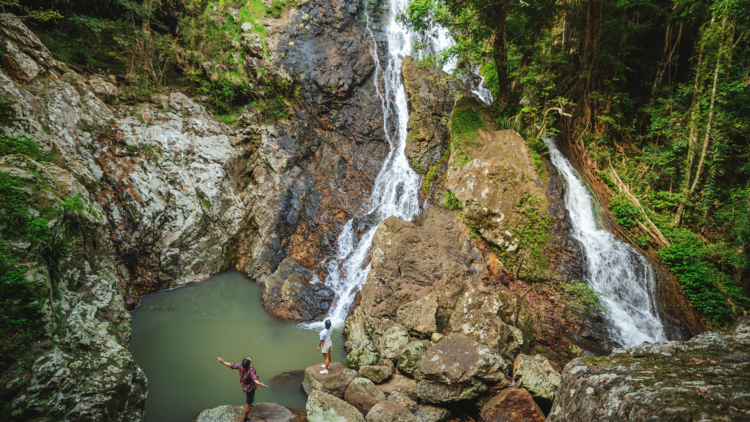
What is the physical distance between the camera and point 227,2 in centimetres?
1542

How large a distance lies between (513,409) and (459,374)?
3.13 ft

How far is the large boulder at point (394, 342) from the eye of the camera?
680 cm

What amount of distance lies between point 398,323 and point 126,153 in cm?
1085

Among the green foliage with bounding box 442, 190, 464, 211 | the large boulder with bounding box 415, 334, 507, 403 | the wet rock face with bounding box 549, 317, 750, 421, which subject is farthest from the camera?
the green foliage with bounding box 442, 190, 464, 211

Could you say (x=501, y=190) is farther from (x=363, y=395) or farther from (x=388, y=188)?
(x=363, y=395)

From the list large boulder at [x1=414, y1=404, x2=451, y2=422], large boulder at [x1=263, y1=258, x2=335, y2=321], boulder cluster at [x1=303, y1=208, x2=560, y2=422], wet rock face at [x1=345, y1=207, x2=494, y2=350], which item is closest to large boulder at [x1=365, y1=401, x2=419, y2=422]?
boulder cluster at [x1=303, y1=208, x2=560, y2=422]

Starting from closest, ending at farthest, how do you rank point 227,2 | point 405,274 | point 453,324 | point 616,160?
point 453,324 → point 405,274 → point 616,160 → point 227,2

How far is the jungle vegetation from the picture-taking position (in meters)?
7.78

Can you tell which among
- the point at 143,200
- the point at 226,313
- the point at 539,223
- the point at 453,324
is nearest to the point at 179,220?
the point at 143,200

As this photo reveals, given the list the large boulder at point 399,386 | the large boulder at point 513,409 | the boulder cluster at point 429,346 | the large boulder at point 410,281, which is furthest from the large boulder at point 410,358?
the large boulder at point 513,409

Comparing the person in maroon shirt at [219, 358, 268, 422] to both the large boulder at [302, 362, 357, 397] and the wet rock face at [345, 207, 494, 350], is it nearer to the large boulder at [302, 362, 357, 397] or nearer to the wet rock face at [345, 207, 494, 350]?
the large boulder at [302, 362, 357, 397]

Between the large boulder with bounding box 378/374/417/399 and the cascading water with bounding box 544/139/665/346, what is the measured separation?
204 inches

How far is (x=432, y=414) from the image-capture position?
5.11 metres

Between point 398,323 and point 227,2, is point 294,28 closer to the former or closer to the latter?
point 227,2
